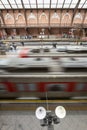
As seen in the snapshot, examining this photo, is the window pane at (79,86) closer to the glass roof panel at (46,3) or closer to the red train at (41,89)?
the red train at (41,89)

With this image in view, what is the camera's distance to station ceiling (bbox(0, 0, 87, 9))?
17.7 meters

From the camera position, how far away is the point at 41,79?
3051 mm

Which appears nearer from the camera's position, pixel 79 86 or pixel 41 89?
pixel 79 86

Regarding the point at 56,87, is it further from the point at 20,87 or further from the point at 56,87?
the point at 20,87

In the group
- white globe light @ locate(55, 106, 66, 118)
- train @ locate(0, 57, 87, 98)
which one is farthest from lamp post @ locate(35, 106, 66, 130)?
train @ locate(0, 57, 87, 98)

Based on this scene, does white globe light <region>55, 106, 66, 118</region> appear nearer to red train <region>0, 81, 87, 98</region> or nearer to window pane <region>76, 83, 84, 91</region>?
red train <region>0, 81, 87, 98</region>

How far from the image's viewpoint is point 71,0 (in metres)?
17.5

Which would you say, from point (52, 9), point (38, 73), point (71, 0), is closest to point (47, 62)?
point (38, 73)

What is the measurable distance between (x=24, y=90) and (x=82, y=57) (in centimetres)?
144

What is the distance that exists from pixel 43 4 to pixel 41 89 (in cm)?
1653

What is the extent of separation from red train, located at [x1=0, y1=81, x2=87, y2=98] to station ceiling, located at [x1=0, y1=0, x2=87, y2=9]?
15.9 metres

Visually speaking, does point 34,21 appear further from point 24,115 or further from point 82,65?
point 82,65

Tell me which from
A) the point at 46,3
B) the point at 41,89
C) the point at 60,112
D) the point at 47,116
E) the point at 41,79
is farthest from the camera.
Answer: the point at 46,3

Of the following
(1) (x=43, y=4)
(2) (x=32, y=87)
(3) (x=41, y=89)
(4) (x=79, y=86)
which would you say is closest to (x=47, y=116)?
(3) (x=41, y=89)
